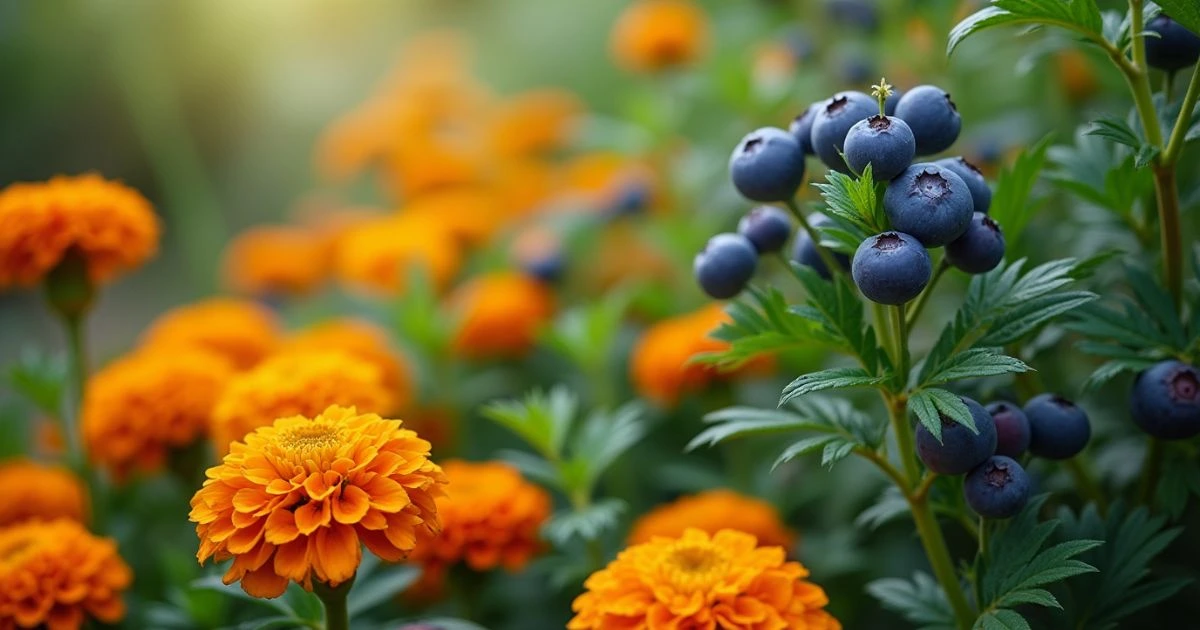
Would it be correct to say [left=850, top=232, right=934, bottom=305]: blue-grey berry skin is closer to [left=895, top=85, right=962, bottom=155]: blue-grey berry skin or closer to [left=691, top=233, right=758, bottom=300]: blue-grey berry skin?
[left=895, top=85, right=962, bottom=155]: blue-grey berry skin

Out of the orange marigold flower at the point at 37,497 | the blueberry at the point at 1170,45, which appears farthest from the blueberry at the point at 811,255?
the orange marigold flower at the point at 37,497

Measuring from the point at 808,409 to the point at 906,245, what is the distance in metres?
0.30

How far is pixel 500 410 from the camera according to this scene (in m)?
1.45

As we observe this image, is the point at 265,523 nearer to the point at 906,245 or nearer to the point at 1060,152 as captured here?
the point at 906,245

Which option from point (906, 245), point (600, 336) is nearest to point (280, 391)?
point (600, 336)

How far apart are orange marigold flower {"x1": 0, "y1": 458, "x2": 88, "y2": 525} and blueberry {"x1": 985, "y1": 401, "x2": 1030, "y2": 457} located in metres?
1.52

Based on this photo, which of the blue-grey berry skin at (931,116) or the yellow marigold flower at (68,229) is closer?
the blue-grey berry skin at (931,116)

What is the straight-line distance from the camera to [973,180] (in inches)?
41.5

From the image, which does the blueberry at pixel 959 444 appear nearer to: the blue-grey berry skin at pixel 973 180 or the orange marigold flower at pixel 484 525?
the blue-grey berry skin at pixel 973 180

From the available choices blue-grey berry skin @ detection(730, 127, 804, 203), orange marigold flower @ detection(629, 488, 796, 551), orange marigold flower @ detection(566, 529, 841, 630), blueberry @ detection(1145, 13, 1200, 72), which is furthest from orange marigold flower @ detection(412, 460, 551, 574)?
blueberry @ detection(1145, 13, 1200, 72)

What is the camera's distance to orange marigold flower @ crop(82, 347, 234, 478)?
5.45 ft

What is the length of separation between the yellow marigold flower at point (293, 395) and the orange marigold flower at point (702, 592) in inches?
20.1

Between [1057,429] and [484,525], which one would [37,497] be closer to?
[484,525]

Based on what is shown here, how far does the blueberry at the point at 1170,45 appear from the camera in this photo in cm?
115
